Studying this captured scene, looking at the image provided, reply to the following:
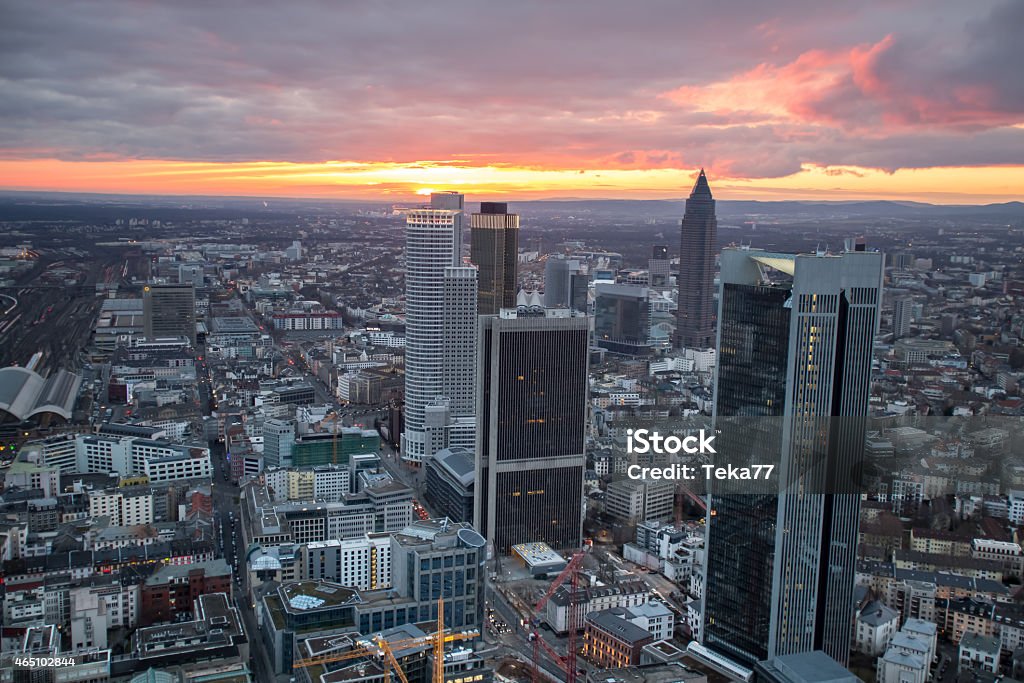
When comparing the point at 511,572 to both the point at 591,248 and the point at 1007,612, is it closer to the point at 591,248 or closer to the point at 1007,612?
the point at 1007,612

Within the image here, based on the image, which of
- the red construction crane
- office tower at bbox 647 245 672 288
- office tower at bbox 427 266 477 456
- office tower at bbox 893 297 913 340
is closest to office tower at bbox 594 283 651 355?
office tower at bbox 647 245 672 288

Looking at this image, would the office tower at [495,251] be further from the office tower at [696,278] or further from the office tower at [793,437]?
the office tower at [793,437]

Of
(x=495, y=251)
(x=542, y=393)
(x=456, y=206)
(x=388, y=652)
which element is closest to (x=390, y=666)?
(x=388, y=652)

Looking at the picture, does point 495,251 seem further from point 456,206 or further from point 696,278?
point 696,278

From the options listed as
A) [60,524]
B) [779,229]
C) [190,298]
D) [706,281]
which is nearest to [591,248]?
[706,281]

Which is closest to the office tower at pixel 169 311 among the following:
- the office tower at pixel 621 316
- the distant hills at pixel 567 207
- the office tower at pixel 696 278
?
the distant hills at pixel 567 207
